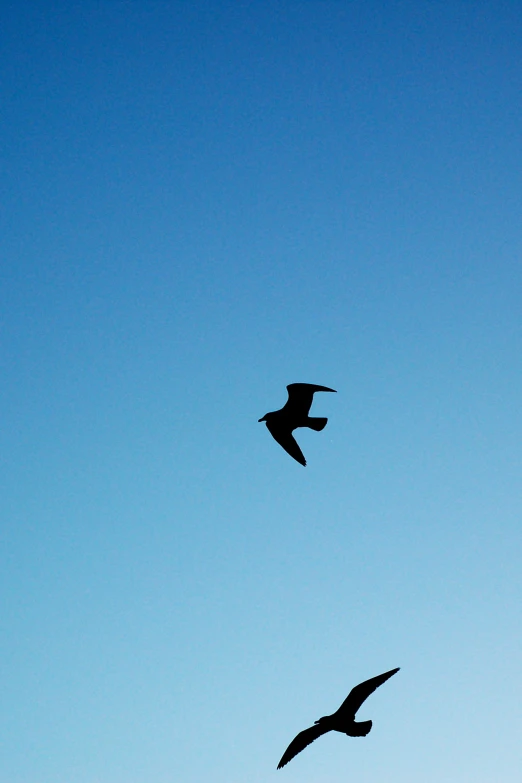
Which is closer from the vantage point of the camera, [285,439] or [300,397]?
[300,397]

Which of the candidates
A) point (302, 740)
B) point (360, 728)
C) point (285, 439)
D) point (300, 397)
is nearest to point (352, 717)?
point (360, 728)

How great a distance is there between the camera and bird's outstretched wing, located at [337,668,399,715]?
12789 millimetres

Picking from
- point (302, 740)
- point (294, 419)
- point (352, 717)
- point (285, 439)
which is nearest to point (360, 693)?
point (352, 717)

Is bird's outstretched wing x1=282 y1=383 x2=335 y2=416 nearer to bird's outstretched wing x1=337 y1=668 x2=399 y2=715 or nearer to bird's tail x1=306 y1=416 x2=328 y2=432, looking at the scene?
bird's tail x1=306 y1=416 x2=328 y2=432

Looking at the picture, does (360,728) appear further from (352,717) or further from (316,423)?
(316,423)

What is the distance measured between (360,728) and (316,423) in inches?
254

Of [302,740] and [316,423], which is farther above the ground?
[316,423]

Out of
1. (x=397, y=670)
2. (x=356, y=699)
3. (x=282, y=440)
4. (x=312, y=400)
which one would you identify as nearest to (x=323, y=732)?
(x=356, y=699)

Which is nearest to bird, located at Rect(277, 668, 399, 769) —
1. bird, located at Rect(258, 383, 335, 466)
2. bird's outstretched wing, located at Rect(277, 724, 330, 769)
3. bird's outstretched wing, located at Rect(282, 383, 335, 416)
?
bird's outstretched wing, located at Rect(277, 724, 330, 769)

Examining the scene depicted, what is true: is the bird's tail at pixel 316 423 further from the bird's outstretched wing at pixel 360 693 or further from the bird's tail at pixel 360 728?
the bird's tail at pixel 360 728

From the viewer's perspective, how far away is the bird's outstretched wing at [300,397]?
13047 mm

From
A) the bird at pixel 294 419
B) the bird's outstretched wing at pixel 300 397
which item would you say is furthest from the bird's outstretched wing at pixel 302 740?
the bird's outstretched wing at pixel 300 397

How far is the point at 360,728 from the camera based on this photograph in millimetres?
12781

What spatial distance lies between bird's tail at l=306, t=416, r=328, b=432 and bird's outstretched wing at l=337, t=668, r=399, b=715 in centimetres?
528
